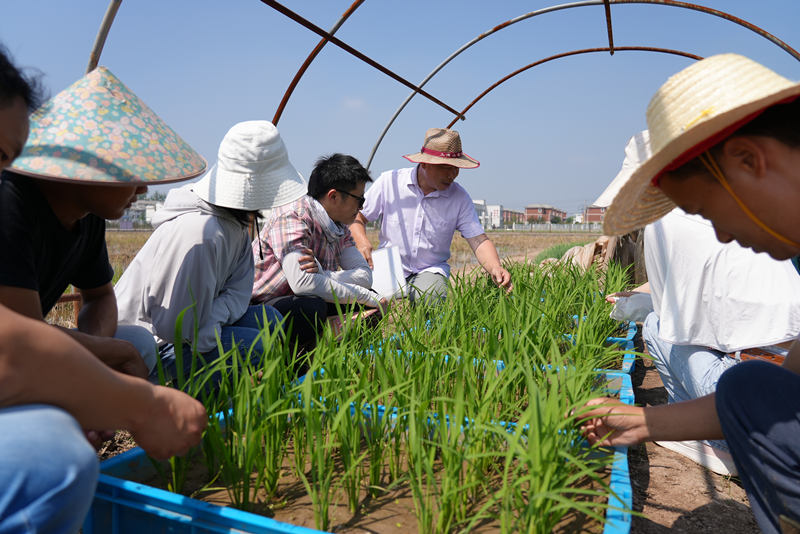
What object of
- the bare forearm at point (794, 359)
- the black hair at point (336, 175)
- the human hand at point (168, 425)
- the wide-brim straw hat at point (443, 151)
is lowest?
the human hand at point (168, 425)

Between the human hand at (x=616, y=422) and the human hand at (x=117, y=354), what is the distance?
3.60ft

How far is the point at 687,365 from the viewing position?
186cm

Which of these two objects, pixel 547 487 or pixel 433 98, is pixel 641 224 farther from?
pixel 433 98

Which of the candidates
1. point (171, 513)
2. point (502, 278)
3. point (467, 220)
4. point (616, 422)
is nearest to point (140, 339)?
point (171, 513)

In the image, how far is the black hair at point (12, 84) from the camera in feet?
3.04

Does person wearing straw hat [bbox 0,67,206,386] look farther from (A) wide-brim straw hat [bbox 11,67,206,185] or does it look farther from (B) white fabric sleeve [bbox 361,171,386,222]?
(B) white fabric sleeve [bbox 361,171,386,222]

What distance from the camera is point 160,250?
1.80 m

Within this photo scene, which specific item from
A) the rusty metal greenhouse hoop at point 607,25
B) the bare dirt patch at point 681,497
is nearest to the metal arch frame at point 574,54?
the rusty metal greenhouse hoop at point 607,25

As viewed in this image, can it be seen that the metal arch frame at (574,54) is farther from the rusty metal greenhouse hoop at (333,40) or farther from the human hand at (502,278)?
the human hand at (502,278)

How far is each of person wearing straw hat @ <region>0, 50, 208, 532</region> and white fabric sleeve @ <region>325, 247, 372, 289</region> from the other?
74.4 inches

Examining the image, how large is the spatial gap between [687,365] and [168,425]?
1.65m

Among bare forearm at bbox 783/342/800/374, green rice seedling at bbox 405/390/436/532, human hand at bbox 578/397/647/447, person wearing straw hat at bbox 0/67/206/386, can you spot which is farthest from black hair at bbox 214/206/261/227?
bare forearm at bbox 783/342/800/374

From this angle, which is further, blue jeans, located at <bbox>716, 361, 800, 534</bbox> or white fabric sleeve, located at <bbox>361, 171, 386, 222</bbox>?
white fabric sleeve, located at <bbox>361, 171, 386, 222</bbox>

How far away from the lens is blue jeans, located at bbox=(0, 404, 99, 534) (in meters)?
0.78
